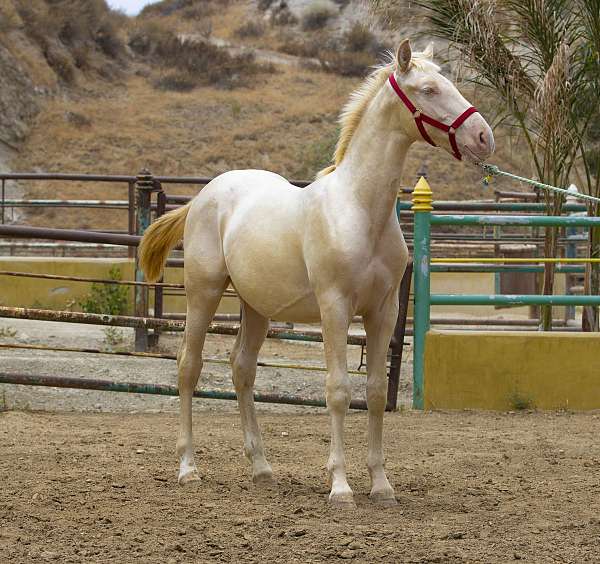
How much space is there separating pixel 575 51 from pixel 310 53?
2983cm

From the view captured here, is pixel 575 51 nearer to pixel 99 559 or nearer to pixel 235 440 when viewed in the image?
pixel 235 440

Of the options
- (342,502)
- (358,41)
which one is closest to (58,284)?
(342,502)

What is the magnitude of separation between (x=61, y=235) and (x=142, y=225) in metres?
2.73

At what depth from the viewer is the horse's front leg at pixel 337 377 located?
4.60 m

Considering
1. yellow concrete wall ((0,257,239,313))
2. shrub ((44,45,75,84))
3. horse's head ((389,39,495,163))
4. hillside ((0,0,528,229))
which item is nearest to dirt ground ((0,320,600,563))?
horse's head ((389,39,495,163))

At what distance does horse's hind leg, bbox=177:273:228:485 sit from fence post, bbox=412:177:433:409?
99.1 inches

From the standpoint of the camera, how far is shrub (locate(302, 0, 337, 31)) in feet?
135

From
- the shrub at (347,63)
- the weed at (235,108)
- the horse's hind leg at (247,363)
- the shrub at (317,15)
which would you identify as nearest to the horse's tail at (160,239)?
the horse's hind leg at (247,363)

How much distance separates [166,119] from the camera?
103ft

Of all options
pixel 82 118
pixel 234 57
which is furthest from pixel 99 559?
pixel 234 57

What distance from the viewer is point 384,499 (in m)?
4.73

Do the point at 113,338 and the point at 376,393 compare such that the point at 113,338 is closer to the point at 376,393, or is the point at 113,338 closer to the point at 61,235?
the point at 61,235

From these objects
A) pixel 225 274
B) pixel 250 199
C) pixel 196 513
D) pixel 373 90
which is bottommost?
pixel 196 513

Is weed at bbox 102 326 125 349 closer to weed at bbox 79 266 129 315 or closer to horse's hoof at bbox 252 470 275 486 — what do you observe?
weed at bbox 79 266 129 315
